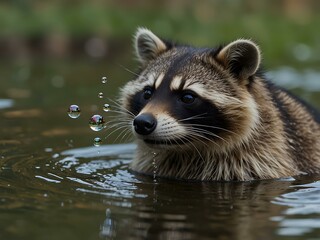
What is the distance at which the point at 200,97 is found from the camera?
709cm

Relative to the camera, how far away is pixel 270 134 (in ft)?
24.5

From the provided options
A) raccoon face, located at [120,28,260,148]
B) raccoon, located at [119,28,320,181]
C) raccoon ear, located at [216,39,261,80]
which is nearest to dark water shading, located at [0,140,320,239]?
raccoon, located at [119,28,320,181]

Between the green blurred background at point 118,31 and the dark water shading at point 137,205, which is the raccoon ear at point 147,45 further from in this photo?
the green blurred background at point 118,31

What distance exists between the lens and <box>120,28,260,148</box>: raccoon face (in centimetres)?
686

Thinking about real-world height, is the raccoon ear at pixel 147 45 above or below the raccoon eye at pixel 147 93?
above

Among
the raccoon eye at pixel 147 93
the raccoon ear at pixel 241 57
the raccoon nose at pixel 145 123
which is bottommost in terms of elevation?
the raccoon nose at pixel 145 123

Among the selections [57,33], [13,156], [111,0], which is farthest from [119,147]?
[111,0]

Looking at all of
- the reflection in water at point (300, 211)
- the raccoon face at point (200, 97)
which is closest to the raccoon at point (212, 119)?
the raccoon face at point (200, 97)

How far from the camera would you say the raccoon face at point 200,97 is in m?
6.86

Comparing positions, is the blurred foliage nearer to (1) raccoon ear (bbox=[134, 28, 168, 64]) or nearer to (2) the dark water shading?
(1) raccoon ear (bbox=[134, 28, 168, 64])

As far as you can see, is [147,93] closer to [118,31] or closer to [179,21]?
[118,31]

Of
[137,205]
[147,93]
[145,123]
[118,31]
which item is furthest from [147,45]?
[118,31]

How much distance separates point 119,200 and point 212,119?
4.46ft

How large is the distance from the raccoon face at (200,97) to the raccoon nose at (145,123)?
1 centimetres
